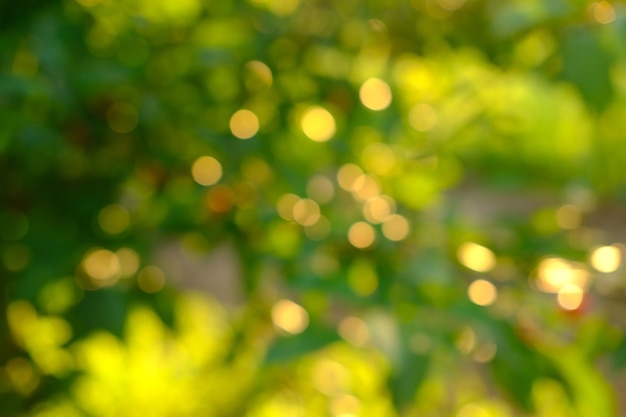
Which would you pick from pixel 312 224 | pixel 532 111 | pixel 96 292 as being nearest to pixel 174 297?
pixel 96 292

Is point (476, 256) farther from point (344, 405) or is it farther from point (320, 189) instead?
point (344, 405)

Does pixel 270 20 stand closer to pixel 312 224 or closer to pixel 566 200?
pixel 312 224

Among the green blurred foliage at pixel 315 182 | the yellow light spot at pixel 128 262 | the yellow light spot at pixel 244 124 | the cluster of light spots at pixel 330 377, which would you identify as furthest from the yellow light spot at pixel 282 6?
the cluster of light spots at pixel 330 377

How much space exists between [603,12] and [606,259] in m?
0.29

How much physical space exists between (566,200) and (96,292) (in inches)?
27.8

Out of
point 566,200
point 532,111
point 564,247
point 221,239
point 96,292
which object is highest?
point 532,111

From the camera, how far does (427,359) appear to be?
680 mm

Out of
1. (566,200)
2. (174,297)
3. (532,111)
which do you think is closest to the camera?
(174,297)

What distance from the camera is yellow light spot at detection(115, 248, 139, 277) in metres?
0.97

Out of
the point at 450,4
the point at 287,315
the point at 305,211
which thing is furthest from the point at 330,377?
the point at 450,4

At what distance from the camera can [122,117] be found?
88 cm

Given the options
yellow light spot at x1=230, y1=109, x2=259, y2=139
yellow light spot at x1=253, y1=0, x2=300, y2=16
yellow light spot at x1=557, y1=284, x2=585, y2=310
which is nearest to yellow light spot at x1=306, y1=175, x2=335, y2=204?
yellow light spot at x1=230, y1=109, x2=259, y2=139

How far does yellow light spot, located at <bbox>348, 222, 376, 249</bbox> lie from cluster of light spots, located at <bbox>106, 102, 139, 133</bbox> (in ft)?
0.94

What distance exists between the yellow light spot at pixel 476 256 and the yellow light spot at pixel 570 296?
0.09 m
